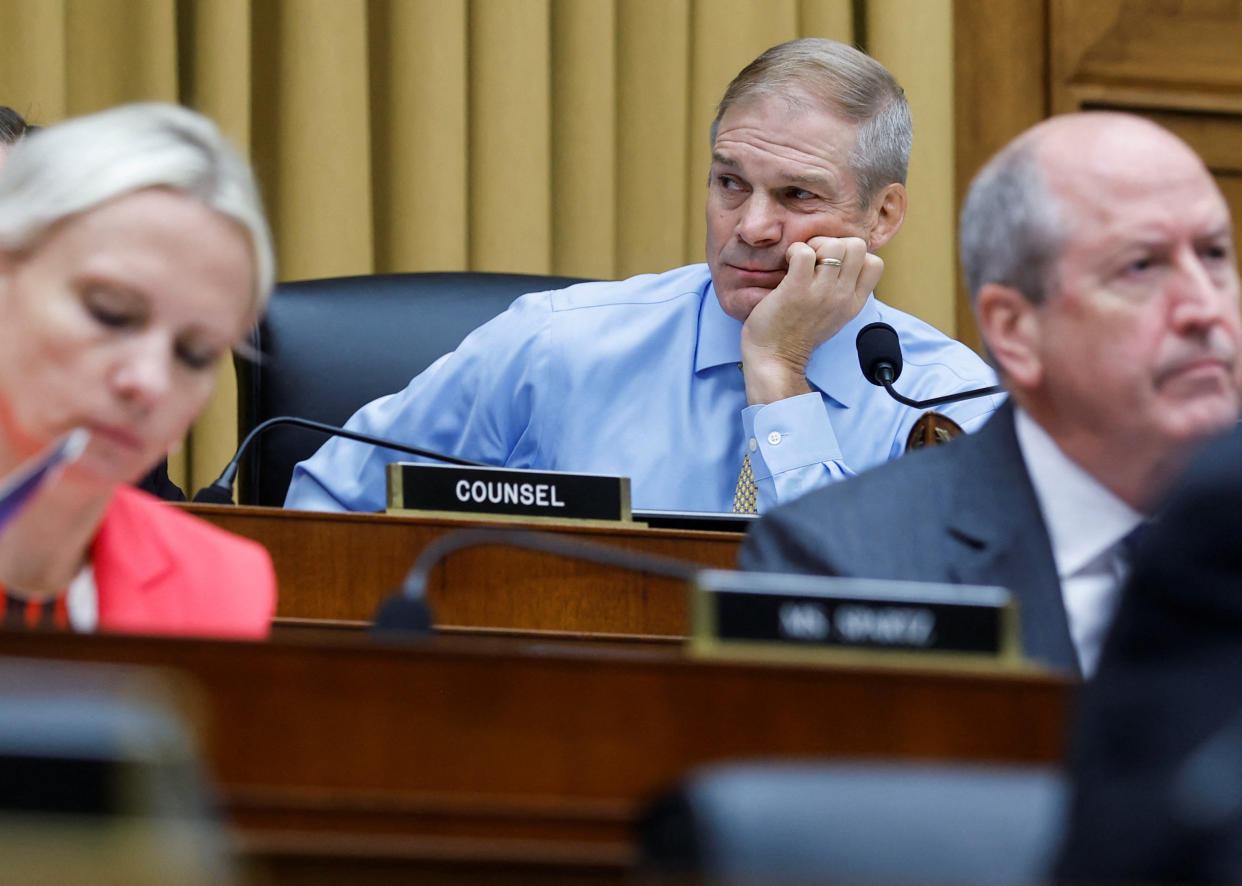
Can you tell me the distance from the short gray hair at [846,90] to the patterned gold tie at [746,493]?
52 cm

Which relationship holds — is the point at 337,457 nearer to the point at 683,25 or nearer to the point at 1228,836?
the point at 683,25

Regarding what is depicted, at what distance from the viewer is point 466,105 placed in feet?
11.6

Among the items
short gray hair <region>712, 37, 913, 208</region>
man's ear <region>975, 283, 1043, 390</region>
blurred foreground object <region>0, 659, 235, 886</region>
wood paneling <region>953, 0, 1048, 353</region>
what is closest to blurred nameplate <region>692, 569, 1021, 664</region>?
blurred foreground object <region>0, 659, 235, 886</region>

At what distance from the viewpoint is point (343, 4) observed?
3393mm

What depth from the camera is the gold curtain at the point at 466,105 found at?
335 centimetres

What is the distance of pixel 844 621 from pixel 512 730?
22 centimetres

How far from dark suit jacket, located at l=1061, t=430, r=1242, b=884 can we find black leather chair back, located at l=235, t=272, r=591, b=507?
6.12ft

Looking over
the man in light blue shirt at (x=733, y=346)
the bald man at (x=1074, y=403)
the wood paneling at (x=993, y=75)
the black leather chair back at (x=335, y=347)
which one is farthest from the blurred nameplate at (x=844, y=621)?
the wood paneling at (x=993, y=75)

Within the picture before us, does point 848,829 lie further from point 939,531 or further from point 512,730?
point 939,531

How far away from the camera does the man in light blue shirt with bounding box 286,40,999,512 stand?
265cm

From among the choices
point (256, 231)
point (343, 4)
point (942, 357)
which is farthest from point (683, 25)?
point (256, 231)

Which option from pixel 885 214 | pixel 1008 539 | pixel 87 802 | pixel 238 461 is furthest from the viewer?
pixel 885 214

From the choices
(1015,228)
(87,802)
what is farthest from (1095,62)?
(87,802)

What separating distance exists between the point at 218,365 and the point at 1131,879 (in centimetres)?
79
